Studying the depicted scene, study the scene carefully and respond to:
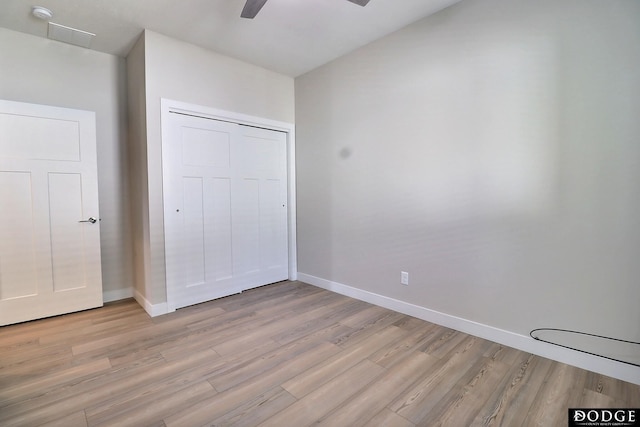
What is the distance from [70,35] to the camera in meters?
2.75

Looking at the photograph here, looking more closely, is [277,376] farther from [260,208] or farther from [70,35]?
[70,35]

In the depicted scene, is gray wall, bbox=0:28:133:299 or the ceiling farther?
gray wall, bbox=0:28:133:299

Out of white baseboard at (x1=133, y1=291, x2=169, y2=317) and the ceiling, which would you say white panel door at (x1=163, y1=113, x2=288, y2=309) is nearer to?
white baseboard at (x1=133, y1=291, x2=169, y2=317)

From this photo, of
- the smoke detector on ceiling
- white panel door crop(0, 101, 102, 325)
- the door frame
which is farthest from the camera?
the door frame

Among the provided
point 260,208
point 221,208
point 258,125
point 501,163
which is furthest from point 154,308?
point 501,163

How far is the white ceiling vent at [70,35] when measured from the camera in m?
2.63

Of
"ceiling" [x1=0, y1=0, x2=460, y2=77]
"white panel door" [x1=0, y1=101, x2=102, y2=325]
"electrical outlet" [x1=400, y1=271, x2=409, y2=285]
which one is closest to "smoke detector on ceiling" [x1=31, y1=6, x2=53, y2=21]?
"ceiling" [x1=0, y1=0, x2=460, y2=77]

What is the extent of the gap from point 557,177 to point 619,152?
32cm

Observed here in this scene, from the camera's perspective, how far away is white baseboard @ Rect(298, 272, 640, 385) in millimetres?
1822

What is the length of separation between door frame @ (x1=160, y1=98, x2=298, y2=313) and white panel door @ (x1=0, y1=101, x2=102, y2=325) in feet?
2.60

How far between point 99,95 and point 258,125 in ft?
5.45

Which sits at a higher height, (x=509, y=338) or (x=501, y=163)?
(x=501, y=163)

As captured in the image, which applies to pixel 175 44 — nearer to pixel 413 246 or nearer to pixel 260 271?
pixel 260 271

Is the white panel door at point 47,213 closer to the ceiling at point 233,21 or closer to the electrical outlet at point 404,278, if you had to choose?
the ceiling at point 233,21
